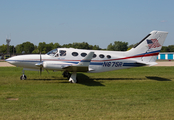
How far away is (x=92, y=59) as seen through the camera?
14297 millimetres

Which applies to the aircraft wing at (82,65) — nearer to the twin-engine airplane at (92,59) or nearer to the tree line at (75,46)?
the twin-engine airplane at (92,59)

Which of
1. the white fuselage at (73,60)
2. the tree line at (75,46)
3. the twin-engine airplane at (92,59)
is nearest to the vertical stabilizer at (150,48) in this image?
the twin-engine airplane at (92,59)

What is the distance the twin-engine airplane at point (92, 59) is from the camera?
41.9ft

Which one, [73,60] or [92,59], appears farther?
[92,59]

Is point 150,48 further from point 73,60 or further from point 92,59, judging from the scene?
point 73,60

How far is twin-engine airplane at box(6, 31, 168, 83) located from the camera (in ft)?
41.9

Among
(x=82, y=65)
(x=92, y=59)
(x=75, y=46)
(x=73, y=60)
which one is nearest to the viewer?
(x=82, y=65)

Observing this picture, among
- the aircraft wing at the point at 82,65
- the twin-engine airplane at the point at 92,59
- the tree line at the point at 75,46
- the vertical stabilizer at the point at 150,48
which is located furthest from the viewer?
the tree line at the point at 75,46

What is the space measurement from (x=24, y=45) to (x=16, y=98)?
13370cm

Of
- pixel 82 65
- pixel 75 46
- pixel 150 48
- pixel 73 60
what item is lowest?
pixel 82 65

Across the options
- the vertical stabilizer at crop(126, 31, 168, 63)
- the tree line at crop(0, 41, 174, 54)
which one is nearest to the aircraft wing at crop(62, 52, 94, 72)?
the vertical stabilizer at crop(126, 31, 168, 63)

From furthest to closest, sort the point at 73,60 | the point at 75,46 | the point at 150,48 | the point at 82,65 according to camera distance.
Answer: the point at 75,46 < the point at 150,48 < the point at 73,60 < the point at 82,65

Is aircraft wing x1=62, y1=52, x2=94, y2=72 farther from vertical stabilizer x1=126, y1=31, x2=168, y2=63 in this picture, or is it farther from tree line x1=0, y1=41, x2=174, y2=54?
tree line x1=0, y1=41, x2=174, y2=54

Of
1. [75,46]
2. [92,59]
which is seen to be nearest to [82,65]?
[92,59]
